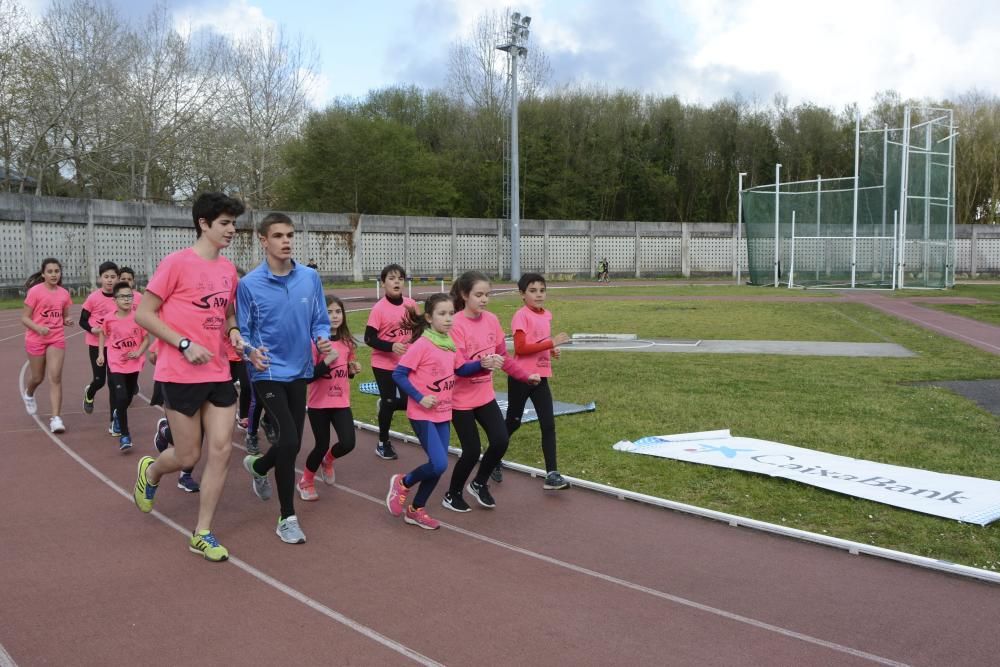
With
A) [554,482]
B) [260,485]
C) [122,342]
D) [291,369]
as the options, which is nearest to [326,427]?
[260,485]

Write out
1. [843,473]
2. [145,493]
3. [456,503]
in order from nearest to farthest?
[145,493] → [456,503] → [843,473]

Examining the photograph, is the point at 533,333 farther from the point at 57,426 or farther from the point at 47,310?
the point at 47,310

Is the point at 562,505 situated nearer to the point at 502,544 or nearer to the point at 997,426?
the point at 502,544

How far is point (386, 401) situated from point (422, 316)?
177 centimetres

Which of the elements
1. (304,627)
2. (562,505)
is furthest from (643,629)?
(562,505)

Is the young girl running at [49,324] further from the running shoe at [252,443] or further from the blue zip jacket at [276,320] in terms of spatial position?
the blue zip jacket at [276,320]

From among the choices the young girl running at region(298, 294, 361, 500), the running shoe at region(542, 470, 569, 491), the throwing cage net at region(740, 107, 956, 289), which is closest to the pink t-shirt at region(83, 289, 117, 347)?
the young girl running at region(298, 294, 361, 500)

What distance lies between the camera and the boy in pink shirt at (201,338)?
4.98m

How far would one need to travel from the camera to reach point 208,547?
5078 millimetres

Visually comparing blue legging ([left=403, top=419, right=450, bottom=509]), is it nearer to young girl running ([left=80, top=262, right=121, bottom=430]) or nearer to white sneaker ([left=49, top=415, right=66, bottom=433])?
young girl running ([left=80, top=262, right=121, bottom=430])

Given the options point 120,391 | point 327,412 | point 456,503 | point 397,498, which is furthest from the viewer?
point 120,391

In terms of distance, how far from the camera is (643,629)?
4.16m

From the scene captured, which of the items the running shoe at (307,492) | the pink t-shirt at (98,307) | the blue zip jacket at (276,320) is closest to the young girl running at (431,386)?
the blue zip jacket at (276,320)

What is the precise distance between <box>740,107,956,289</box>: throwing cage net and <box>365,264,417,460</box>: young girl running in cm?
2816
